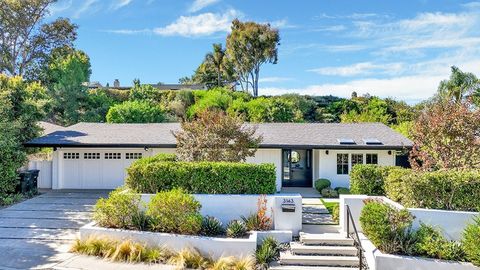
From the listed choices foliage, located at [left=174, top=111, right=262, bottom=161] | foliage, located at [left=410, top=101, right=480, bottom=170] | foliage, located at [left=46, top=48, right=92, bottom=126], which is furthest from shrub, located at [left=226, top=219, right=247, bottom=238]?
foliage, located at [left=46, top=48, right=92, bottom=126]

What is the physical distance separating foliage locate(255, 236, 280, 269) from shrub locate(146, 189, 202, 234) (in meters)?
1.85

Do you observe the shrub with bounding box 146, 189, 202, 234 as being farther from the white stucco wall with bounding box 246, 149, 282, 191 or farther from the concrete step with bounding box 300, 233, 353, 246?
the white stucco wall with bounding box 246, 149, 282, 191

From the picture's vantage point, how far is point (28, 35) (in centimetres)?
3788

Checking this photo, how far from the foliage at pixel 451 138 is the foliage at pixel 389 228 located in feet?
8.89

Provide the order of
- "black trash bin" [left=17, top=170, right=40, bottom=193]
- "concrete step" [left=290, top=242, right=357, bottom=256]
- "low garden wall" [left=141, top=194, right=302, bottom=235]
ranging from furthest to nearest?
1. "black trash bin" [left=17, top=170, right=40, bottom=193]
2. "low garden wall" [left=141, top=194, right=302, bottom=235]
3. "concrete step" [left=290, top=242, right=357, bottom=256]

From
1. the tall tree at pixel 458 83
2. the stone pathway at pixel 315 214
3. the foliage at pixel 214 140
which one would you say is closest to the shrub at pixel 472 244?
the stone pathway at pixel 315 214

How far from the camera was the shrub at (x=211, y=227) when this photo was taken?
10.4 metres

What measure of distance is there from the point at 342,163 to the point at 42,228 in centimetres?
1331

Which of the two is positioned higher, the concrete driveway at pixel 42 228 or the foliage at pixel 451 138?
the foliage at pixel 451 138

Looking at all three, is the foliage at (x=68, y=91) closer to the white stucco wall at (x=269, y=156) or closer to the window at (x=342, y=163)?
the white stucco wall at (x=269, y=156)

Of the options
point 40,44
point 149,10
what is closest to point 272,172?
point 149,10

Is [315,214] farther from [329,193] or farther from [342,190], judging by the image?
[342,190]

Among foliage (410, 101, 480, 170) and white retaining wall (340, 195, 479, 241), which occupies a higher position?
foliage (410, 101, 480, 170)

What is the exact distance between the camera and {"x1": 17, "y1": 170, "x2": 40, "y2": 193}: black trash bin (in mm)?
16859
